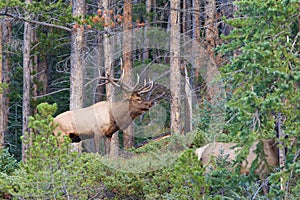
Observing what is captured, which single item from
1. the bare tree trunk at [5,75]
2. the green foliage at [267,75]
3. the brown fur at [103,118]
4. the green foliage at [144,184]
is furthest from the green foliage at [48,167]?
the bare tree trunk at [5,75]

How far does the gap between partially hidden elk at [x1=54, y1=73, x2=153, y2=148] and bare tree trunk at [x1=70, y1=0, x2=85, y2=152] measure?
2.12 ft

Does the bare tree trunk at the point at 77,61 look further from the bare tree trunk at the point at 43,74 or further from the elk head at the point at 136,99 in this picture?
the bare tree trunk at the point at 43,74

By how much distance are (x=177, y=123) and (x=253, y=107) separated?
8745mm

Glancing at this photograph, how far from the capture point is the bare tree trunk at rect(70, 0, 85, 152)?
13.8m

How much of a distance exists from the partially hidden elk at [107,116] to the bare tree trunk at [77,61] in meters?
0.65

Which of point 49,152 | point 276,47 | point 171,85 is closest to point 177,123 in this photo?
point 171,85

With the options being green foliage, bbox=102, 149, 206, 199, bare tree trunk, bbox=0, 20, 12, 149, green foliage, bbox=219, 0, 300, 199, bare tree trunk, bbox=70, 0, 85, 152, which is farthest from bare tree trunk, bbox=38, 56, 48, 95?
green foliage, bbox=219, 0, 300, 199

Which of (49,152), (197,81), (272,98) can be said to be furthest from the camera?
(197,81)

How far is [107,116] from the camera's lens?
13.1 m

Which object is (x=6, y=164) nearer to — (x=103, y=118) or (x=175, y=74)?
(x=103, y=118)

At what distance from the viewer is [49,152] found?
7.79 meters

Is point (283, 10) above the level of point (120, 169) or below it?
above

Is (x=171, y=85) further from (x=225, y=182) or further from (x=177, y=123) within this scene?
(x=225, y=182)

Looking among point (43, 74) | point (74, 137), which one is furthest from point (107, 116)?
point (43, 74)
